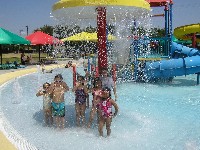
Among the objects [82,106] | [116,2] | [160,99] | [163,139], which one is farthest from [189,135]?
[160,99]

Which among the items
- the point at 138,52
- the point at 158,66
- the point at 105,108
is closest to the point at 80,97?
the point at 105,108

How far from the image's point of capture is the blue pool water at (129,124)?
5844 mm

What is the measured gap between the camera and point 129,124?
728 centimetres

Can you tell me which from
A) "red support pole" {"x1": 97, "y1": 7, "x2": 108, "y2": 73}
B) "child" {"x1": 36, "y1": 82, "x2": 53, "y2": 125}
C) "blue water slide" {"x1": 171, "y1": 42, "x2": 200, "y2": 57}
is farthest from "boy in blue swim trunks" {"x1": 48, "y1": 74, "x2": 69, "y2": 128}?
"blue water slide" {"x1": 171, "y1": 42, "x2": 200, "y2": 57}

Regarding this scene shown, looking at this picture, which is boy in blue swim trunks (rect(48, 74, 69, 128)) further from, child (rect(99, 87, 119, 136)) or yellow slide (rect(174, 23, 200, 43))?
yellow slide (rect(174, 23, 200, 43))

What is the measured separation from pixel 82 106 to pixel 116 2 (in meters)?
2.49

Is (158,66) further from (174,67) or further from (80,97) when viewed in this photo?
(80,97)

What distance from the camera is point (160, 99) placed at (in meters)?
10.7

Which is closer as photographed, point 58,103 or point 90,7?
point 58,103

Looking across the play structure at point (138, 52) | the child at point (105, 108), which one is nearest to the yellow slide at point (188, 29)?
the play structure at point (138, 52)

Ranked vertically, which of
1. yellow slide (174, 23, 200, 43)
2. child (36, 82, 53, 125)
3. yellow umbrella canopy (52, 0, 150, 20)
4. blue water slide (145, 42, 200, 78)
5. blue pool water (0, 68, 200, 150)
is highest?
yellow slide (174, 23, 200, 43)

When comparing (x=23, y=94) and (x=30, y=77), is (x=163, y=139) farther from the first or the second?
(x=30, y=77)

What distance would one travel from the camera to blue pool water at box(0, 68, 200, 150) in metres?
5.84

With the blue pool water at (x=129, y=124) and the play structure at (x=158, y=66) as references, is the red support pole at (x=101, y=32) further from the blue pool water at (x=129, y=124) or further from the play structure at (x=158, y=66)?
the play structure at (x=158, y=66)
